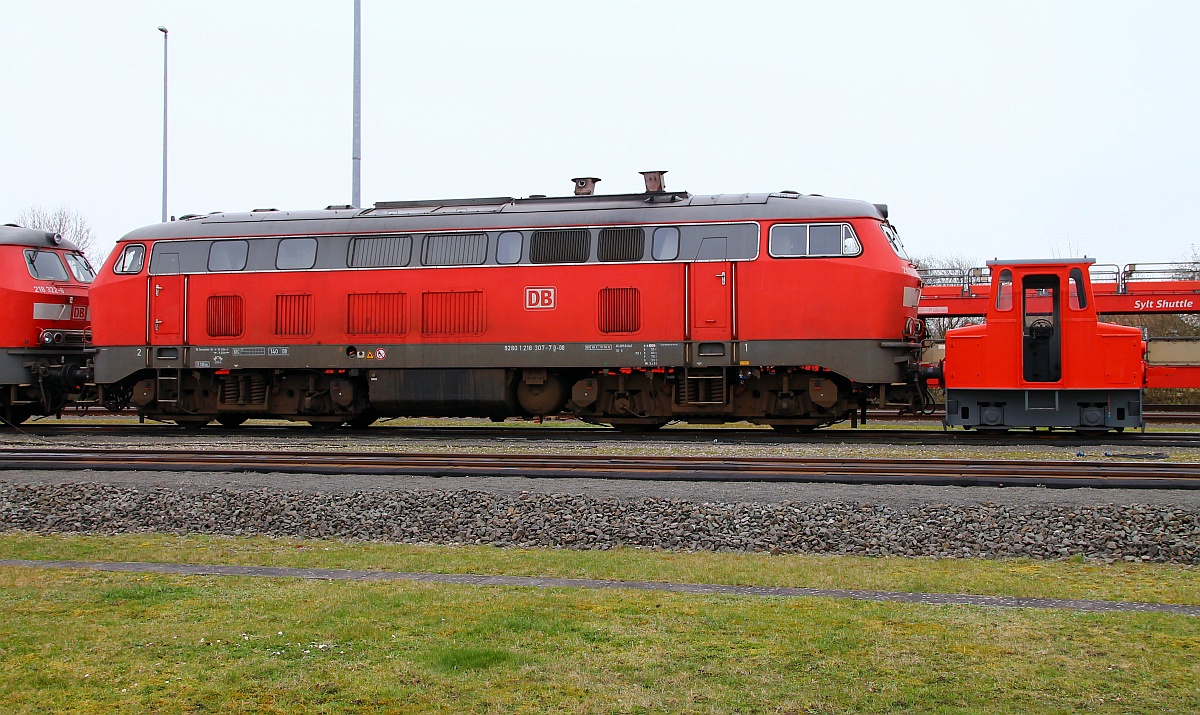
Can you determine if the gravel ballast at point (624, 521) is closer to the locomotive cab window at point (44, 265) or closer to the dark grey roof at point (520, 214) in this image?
the dark grey roof at point (520, 214)

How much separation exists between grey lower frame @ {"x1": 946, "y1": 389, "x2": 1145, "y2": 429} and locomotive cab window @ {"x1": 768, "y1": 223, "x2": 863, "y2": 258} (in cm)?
326

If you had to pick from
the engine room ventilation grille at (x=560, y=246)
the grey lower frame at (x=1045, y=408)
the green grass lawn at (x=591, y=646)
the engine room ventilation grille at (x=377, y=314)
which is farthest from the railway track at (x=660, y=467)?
the engine room ventilation grille at (x=560, y=246)

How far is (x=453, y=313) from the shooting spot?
857 inches

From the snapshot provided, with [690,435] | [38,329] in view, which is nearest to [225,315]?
[38,329]

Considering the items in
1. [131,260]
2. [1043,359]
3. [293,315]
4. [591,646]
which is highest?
[131,260]

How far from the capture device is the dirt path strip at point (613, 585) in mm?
7910

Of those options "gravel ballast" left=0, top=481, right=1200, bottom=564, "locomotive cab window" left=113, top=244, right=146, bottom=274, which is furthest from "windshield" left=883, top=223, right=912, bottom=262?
"locomotive cab window" left=113, top=244, right=146, bottom=274

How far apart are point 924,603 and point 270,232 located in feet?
58.8

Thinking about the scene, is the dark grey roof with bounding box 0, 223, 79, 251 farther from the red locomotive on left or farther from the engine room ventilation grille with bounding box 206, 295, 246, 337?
the engine room ventilation grille with bounding box 206, 295, 246, 337

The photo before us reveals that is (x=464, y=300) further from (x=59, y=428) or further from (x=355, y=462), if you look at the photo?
(x=59, y=428)

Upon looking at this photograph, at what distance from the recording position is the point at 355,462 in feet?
51.8

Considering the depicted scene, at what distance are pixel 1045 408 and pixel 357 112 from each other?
1955 cm

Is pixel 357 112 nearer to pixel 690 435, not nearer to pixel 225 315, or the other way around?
pixel 225 315

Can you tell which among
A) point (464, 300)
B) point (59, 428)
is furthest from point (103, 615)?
point (59, 428)
